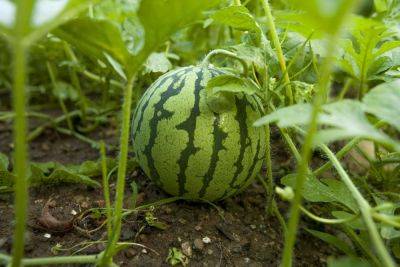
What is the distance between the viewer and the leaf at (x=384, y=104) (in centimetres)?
75

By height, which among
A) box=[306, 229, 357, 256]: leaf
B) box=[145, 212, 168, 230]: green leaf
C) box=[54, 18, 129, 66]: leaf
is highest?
box=[54, 18, 129, 66]: leaf

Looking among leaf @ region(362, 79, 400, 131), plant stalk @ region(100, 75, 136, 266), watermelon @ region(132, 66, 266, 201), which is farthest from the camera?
watermelon @ region(132, 66, 266, 201)

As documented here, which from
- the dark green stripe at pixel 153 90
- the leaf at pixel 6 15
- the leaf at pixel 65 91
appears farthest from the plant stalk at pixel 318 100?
the leaf at pixel 65 91

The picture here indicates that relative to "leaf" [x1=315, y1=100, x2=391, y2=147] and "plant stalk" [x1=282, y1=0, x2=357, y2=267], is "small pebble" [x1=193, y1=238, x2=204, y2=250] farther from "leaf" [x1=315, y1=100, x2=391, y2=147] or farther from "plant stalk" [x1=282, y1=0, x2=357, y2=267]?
"leaf" [x1=315, y1=100, x2=391, y2=147]

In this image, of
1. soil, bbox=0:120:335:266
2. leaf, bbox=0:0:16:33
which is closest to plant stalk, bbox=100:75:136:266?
soil, bbox=0:120:335:266

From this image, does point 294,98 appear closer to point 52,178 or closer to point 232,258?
point 232,258

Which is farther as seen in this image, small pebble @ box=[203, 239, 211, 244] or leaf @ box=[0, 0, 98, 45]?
small pebble @ box=[203, 239, 211, 244]

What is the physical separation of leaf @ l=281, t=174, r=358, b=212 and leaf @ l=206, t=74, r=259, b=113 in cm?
24

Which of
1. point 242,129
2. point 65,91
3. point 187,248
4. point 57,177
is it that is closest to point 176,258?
point 187,248

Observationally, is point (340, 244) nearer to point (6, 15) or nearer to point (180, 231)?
point (180, 231)

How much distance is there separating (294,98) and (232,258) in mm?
460

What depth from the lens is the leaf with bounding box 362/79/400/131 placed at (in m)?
0.75

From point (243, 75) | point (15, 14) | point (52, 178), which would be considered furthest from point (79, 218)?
point (15, 14)

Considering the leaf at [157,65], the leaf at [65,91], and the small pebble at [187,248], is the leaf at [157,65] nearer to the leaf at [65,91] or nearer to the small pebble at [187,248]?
the small pebble at [187,248]
